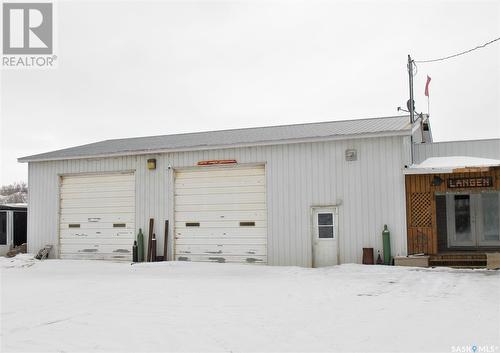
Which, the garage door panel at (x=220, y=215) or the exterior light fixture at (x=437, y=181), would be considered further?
the garage door panel at (x=220, y=215)

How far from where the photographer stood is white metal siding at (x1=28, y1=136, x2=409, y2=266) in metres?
13.6

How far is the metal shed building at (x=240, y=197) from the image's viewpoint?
13781mm

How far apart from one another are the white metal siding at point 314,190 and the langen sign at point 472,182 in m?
1.48

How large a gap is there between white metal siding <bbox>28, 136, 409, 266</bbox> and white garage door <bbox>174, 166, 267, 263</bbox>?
0.31 metres

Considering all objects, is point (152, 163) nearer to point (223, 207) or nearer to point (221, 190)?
point (221, 190)

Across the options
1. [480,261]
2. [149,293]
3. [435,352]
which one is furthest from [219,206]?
[435,352]

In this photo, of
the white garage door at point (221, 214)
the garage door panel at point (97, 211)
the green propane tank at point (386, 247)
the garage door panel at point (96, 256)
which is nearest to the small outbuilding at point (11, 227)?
the garage door panel at point (96, 256)

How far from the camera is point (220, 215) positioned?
15.6 meters

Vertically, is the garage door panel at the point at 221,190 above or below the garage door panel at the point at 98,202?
above

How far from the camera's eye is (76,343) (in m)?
5.82

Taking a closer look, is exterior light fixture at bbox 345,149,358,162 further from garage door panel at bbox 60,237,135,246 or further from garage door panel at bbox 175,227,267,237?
garage door panel at bbox 60,237,135,246

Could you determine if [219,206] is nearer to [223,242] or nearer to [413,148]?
[223,242]

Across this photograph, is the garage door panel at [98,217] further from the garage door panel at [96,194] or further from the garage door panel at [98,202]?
the garage door panel at [96,194]

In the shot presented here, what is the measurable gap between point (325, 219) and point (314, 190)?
0.87m
